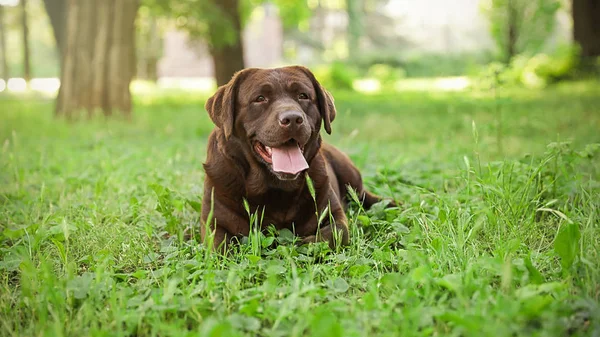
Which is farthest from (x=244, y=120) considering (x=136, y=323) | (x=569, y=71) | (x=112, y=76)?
(x=569, y=71)

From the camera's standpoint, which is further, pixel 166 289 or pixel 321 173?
pixel 321 173

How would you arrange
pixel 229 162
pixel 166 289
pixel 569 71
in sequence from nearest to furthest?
pixel 166 289, pixel 229 162, pixel 569 71

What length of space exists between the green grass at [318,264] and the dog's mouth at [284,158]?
15.6 inches

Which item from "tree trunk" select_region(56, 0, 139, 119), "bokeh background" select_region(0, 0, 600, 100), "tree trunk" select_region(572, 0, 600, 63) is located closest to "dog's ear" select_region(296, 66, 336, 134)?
"bokeh background" select_region(0, 0, 600, 100)

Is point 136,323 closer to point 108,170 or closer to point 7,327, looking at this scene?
point 7,327

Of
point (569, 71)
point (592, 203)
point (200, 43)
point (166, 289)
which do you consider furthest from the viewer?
point (569, 71)

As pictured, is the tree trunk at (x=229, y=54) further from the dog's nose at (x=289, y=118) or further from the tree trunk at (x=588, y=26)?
the dog's nose at (x=289, y=118)

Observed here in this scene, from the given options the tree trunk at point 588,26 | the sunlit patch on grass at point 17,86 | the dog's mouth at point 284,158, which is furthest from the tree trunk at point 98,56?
the sunlit patch on grass at point 17,86

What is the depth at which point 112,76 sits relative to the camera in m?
10.3

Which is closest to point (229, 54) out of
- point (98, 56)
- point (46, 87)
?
point (98, 56)

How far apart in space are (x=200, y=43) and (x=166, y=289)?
11771 millimetres

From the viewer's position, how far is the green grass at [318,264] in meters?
2.19

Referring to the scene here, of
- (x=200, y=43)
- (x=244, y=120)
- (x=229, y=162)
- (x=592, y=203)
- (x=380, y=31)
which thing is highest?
(x=380, y=31)

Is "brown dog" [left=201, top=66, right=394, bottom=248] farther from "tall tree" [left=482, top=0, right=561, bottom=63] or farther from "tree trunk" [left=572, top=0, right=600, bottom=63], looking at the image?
"tree trunk" [left=572, top=0, right=600, bottom=63]
